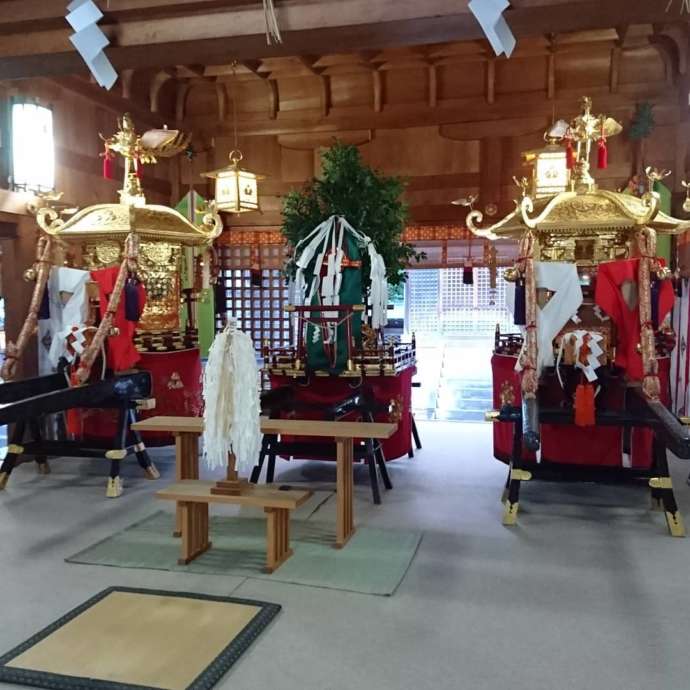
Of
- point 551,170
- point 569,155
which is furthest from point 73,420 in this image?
point 569,155

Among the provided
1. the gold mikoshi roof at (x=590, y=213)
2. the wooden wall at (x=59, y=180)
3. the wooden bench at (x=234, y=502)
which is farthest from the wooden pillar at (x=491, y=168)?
the wooden bench at (x=234, y=502)

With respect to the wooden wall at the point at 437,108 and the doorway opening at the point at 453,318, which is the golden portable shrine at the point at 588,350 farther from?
the doorway opening at the point at 453,318

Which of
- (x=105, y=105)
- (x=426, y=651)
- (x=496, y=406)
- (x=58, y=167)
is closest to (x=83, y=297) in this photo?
(x=58, y=167)

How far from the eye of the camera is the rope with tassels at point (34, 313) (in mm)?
5238

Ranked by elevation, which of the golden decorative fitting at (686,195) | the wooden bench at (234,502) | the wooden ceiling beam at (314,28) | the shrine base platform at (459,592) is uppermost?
the wooden ceiling beam at (314,28)

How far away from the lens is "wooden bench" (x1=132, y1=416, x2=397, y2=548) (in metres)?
3.63

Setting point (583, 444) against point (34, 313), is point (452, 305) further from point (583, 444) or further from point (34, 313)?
point (34, 313)

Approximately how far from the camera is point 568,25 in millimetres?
3367

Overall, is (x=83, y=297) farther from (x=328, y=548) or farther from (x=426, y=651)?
(x=426, y=651)

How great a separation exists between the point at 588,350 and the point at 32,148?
4.82 meters

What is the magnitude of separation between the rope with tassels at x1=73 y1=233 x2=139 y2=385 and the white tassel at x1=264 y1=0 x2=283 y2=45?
2273 millimetres

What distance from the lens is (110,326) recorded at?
199 inches

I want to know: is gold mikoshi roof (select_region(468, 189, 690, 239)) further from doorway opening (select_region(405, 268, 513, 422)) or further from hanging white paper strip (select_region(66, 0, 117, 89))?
doorway opening (select_region(405, 268, 513, 422))

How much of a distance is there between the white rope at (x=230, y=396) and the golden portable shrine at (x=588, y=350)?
1628mm
